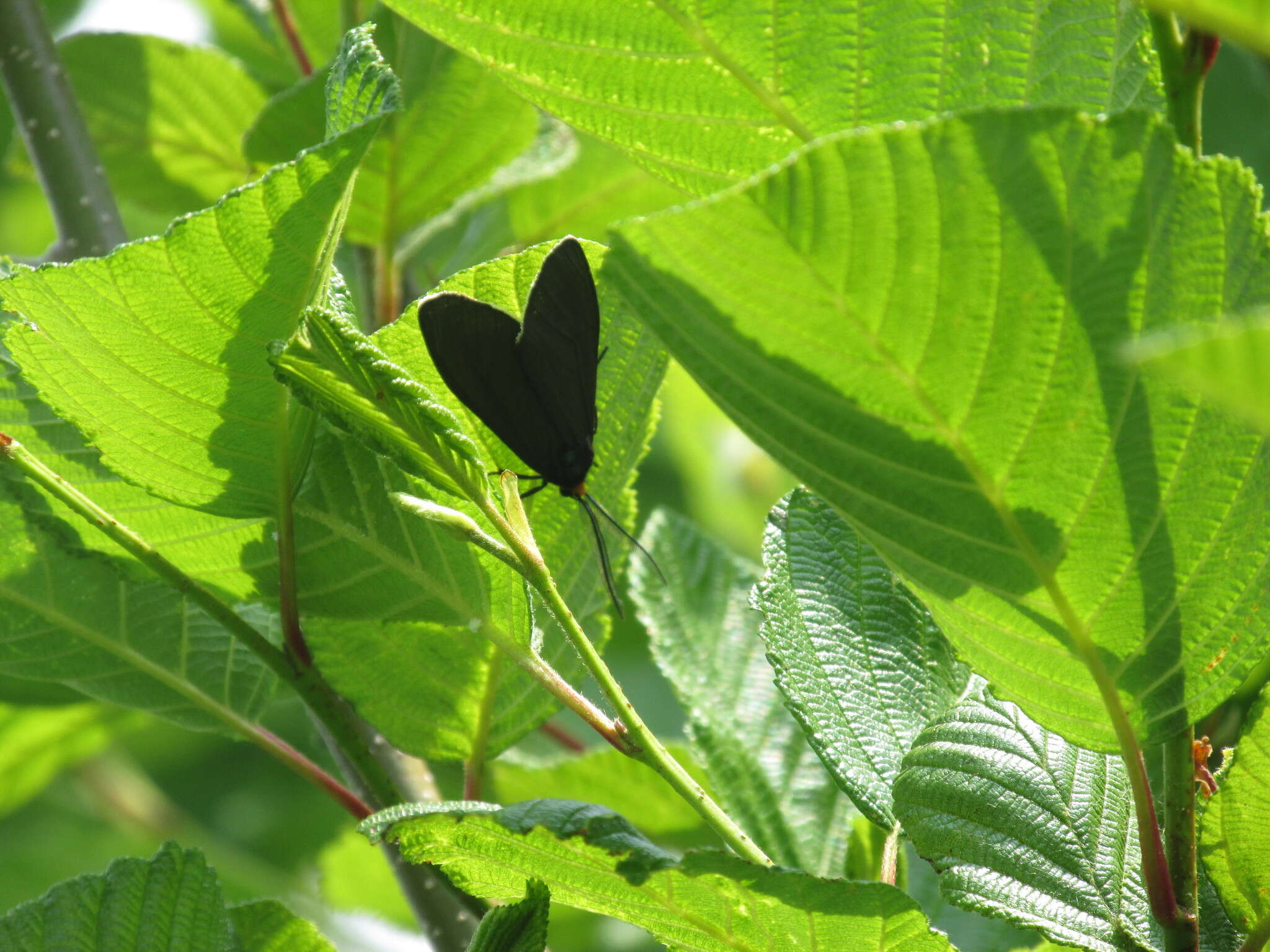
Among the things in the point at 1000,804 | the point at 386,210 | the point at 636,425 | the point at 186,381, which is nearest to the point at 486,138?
the point at 386,210

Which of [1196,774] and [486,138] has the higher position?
[486,138]

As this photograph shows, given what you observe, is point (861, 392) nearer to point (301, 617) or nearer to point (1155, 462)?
point (1155, 462)

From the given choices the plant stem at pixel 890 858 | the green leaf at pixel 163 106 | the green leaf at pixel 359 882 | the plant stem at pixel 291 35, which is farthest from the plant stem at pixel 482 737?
the plant stem at pixel 291 35

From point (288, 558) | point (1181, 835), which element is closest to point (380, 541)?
point (288, 558)

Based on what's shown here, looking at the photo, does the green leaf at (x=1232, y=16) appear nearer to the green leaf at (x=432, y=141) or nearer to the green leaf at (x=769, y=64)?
the green leaf at (x=769, y=64)

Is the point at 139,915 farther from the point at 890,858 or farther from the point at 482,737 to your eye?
the point at 890,858
